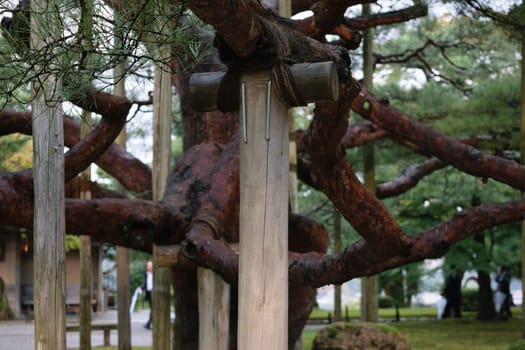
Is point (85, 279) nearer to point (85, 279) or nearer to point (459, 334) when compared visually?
point (85, 279)

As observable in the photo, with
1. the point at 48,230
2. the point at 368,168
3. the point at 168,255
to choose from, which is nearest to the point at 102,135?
the point at 168,255

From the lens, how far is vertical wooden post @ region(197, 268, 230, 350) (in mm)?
6336

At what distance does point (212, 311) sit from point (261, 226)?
2992 millimetres

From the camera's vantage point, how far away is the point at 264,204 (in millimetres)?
3529

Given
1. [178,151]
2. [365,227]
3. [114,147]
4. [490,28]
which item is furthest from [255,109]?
[178,151]

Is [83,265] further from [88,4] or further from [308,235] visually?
[88,4]

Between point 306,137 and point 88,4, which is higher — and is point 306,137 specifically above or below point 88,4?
below

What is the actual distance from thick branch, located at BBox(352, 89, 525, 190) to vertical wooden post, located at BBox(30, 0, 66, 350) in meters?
3.21

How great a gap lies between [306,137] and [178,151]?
12048 millimetres

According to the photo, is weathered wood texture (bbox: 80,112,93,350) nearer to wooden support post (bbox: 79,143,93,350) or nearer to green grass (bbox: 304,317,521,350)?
wooden support post (bbox: 79,143,93,350)

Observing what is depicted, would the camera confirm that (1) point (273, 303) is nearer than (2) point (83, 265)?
Yes

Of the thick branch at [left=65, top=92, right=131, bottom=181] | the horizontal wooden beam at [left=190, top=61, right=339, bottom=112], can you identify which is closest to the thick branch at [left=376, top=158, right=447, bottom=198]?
the thick branch at [left=65, top=92, right=131, bottom=181]

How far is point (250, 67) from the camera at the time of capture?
356 cm

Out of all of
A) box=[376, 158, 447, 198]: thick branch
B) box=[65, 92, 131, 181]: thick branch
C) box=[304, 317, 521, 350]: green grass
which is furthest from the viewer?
box=[304, 317, 521, 350]: green grass
